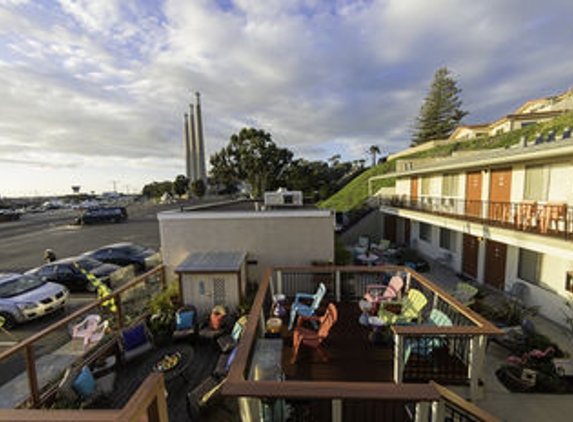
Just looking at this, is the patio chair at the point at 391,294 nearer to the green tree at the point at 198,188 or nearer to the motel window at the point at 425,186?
the motel window at the point at 425,186

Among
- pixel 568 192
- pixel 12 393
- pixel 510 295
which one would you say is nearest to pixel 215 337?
pixel 12 393

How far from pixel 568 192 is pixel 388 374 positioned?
8.92 m

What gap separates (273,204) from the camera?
12.9 metres

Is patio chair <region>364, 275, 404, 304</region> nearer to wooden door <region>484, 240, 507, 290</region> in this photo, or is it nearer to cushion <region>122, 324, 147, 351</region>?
cushion <region>122, 324, 147, 351</region>

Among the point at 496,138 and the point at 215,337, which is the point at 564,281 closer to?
the point at 215,337

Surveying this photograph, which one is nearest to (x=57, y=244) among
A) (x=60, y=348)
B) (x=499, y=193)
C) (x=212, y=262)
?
(x=60, y=348)

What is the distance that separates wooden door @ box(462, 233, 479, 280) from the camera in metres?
11.7

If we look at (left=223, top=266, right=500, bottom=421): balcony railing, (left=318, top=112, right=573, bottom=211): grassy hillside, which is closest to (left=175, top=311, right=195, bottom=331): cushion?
(left=223, top=266, right=500, bottom=421): balcony railing

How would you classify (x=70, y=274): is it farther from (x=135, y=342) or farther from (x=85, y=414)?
(x=85, y=414)

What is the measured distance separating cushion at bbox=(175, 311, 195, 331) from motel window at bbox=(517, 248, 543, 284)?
12147mm

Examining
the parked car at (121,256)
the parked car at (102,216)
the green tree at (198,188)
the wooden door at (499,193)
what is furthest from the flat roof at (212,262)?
the green tree at (198,188)

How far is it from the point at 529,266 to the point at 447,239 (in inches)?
187

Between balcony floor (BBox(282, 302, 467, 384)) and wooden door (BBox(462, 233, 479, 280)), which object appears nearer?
balcony floor (BBox(282, 302, 467, 384))

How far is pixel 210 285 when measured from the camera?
25.7ft
